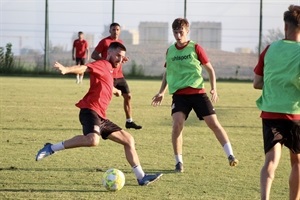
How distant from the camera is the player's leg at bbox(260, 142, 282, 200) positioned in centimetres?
622

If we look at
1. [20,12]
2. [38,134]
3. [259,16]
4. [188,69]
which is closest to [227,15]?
[259,16]

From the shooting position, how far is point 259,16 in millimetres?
38906

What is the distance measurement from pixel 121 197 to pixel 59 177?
1268 mm

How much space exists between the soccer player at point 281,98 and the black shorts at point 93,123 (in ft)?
7.74

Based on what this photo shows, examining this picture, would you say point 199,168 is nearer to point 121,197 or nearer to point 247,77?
point 121,197

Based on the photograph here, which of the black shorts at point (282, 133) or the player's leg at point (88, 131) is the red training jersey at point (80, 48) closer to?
the player's leg at point (88, 131)

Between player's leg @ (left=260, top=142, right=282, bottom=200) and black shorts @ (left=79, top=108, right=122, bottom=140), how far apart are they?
2445 mm

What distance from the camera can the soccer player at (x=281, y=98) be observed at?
6262 millimetres

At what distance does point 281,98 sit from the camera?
633 centimetres

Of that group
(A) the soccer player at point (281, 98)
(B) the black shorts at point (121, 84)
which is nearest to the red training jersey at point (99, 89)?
(A) the soccer player at point (281, 98)

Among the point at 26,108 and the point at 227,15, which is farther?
the point at 227,15

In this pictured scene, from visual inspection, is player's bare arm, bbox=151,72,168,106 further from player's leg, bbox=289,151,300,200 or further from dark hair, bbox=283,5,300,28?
dark hair, bbox=283,5,300,28

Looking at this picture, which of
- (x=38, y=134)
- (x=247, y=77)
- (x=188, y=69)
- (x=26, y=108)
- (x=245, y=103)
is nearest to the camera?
(x=188, y=69)

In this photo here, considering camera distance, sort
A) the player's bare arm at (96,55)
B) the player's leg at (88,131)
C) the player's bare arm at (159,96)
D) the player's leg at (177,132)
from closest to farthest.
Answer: the player's leg at (88,131), the player's leg at (177,132), the player's bare arm at (159,96), the player's bare arm at (96,55)
